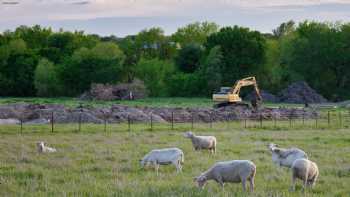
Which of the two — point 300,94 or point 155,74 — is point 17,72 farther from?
point 300,94

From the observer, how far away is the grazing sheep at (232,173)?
56.2 ft

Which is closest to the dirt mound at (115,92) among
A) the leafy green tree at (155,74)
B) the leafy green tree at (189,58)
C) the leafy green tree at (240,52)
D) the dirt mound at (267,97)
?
the leafy green tree at (155,74)

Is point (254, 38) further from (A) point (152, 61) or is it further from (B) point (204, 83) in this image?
(A) point (152, 61)

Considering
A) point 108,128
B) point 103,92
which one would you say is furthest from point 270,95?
point 108,128

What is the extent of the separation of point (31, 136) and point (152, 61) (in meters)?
82.2

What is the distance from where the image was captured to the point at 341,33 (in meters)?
102

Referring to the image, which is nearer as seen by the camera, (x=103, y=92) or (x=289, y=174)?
(x=289, y=174)

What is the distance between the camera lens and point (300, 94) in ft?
299

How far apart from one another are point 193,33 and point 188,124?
99.4 meters

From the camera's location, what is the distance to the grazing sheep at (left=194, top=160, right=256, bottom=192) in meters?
A: 17.1

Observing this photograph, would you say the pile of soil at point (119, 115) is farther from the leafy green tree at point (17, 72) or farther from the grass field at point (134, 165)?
the leafy green tree at point (17, 72)

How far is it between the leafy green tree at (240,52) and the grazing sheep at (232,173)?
281 feet

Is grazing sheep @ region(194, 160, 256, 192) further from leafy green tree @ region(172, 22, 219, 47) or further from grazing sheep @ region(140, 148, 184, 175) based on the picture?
leafy green tree @ region(172, 22, 219, 47)

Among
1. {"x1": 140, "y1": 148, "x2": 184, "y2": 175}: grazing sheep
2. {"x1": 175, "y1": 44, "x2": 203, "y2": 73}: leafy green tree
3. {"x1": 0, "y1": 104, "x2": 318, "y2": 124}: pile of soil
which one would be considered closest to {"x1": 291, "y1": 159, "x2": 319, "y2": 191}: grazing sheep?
{"x1": 140, "y1": 148, "x2": 184, "y2": 175}: grazing sheep
